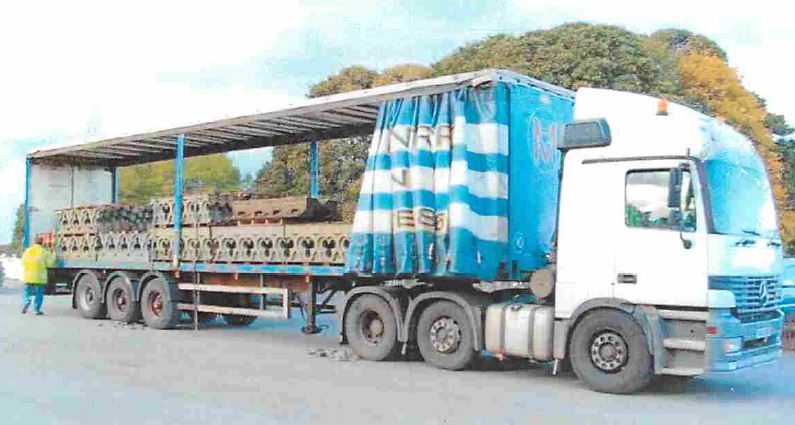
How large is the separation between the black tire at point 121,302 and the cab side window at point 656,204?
385 inches

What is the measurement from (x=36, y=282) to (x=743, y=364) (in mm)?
13466

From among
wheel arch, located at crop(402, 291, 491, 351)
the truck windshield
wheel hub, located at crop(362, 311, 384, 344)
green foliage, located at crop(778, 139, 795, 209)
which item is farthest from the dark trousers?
green foliage, located at crop(778, 139, 795, 209)

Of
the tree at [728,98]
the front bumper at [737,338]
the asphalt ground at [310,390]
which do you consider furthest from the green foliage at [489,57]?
the front bumper at [737,338]

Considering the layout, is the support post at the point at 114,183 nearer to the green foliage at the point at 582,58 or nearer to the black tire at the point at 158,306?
the black tire at the point at 158,306

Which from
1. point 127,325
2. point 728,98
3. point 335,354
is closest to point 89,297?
point 127,325

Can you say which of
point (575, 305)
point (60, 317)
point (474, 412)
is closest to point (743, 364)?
point (575, 305)

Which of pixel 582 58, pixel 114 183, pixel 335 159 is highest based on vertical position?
pixel 582 58

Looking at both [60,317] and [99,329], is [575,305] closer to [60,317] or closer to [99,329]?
[99,329]

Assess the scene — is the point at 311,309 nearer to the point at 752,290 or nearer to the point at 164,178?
the point at 752,290

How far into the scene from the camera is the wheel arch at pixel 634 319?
8.53m

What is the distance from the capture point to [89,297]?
54.9 ft

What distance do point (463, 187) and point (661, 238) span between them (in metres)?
2.36

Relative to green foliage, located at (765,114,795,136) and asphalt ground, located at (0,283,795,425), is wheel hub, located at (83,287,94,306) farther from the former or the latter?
green foliage, located at (765,114,795,136)

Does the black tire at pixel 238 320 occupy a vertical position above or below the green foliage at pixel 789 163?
below
